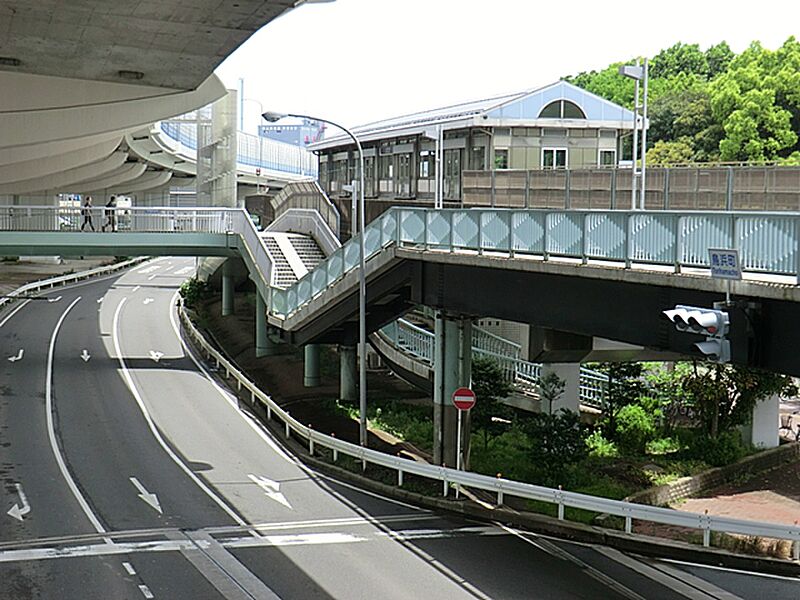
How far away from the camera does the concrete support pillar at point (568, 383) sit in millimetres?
28703

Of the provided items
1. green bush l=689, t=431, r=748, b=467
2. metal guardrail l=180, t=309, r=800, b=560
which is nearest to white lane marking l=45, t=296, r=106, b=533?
metal guardrail l=180, t=309, r=800, b=560

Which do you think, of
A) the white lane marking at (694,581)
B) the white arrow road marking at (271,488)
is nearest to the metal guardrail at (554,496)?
the white lane marking at (694,581)

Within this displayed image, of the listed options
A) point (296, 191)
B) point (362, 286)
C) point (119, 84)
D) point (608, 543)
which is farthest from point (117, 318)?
point (608, 543)

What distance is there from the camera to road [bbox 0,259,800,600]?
16.6 m

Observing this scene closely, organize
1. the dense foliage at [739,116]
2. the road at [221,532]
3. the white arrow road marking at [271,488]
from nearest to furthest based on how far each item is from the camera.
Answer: the road at [221,532] → the white arrow road marking at [271,488] → the dense foliage at [739,116]

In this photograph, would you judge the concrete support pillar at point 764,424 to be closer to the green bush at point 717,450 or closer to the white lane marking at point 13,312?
the green bush at point 717,450

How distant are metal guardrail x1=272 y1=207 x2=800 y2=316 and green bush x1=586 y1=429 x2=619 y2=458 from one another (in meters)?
7.49

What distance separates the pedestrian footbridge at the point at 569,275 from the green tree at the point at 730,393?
8.52 metres

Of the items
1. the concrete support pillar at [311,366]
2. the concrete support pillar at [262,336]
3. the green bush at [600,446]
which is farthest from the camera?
the concrete support pillar at [262,336]

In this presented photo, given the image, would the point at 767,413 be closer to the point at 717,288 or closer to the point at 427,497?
the point at 427,497

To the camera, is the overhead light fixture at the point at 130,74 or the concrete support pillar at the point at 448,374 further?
the overhead light fixture at the point at 130,74

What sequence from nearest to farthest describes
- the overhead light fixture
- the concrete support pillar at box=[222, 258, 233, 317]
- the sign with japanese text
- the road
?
1. the sign with japanese text
2. the road
3. the overhead light fixture
4. the concrete support pillar at box=[222, 258, 233, 317]

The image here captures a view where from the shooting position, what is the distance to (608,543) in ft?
62.8

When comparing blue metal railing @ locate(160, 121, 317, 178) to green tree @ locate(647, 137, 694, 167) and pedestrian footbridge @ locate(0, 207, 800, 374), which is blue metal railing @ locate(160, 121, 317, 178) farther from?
pedestrian footbridge @ locate(0, 207, 800, 374)
